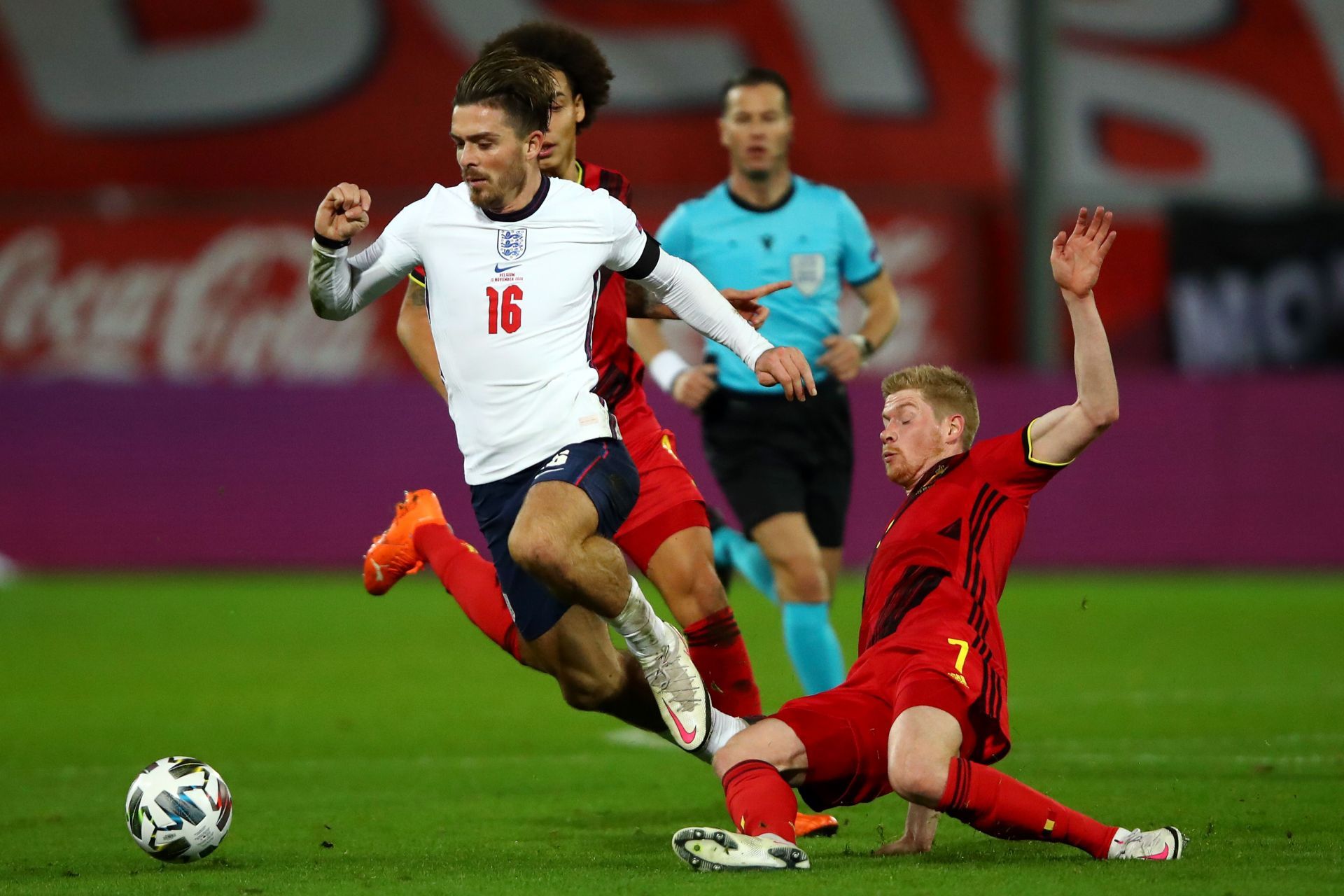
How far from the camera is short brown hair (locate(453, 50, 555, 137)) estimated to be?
5090 mm

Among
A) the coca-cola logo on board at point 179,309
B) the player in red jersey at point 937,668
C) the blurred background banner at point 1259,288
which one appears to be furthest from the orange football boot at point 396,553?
the coca-cola logo on board at point 179,309

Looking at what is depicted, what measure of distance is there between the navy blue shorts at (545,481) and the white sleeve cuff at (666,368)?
70.3 inches

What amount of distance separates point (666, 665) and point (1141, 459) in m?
9.67

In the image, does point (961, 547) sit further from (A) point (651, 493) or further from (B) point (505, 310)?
(B) point (505, 310)

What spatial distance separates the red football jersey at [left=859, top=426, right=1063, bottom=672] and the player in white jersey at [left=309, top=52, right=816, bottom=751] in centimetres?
49

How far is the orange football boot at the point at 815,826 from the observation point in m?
5.32

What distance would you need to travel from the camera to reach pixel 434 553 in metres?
6.46

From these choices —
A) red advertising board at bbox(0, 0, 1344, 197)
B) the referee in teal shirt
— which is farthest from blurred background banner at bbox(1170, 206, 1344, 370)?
the referee in teal shirt

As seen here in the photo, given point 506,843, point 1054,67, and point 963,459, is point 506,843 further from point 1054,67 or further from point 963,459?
point 1054,67

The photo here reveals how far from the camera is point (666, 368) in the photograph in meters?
7.24

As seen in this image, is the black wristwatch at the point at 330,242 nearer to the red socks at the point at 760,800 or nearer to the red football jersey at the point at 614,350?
the red football jersey at the point at 614,350

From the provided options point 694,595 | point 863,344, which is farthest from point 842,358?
point 694,595

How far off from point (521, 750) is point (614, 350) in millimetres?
2331

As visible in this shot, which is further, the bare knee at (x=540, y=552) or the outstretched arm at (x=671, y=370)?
the outstretched arm at (x=671, y=370)
